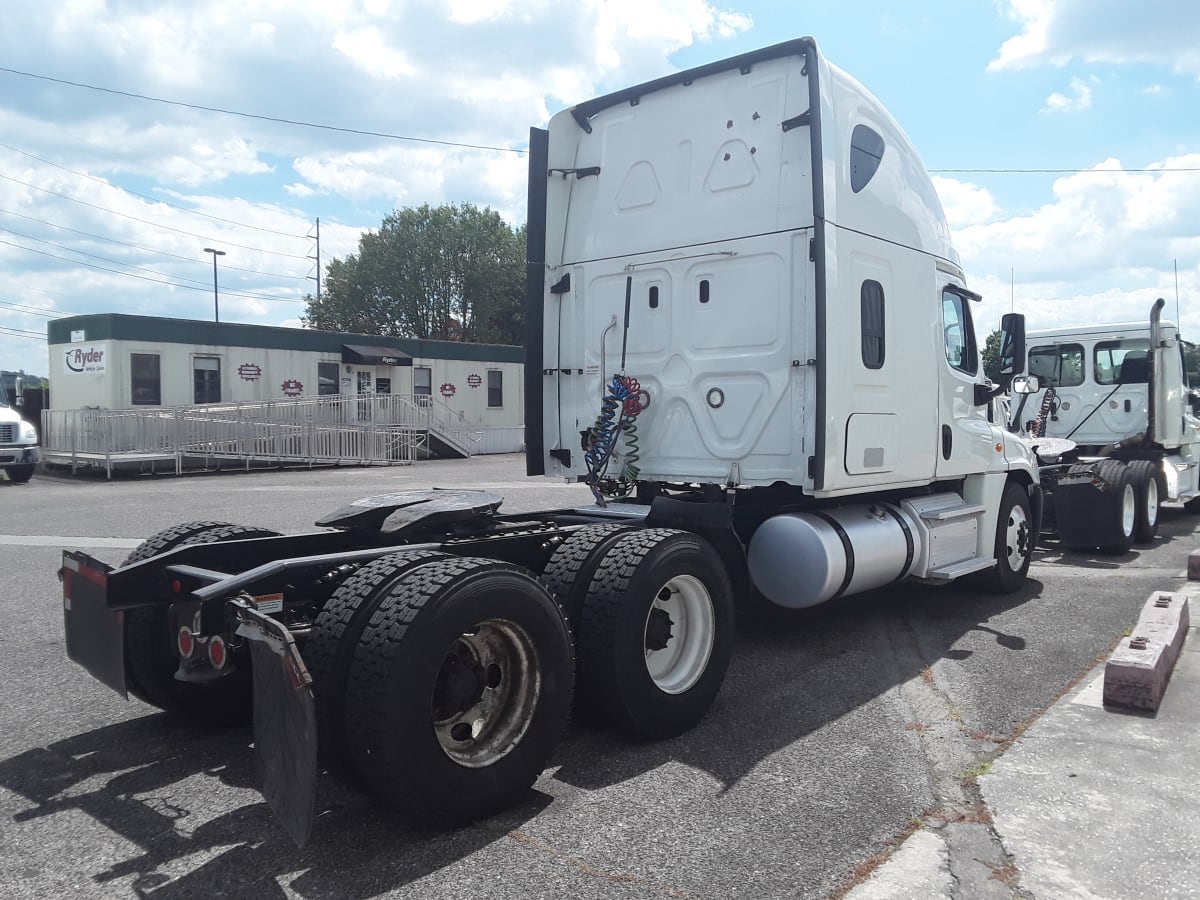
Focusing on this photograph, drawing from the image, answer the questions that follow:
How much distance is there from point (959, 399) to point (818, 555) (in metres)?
2.39

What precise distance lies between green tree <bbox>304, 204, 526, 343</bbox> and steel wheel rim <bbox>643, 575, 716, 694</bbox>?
45895mm

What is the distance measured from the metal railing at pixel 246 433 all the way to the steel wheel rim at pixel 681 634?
19122 millimetres

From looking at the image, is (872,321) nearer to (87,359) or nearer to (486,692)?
(486,692)

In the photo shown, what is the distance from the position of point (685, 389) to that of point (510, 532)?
67.7 inches

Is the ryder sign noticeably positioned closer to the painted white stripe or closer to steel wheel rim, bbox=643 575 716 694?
the painted white stripe

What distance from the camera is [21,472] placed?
2027 centimetres

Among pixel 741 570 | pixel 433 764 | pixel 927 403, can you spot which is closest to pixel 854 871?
pixel 433 764

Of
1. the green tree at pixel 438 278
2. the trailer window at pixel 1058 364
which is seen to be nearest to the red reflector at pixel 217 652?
the trailer window at pixel 1058 364

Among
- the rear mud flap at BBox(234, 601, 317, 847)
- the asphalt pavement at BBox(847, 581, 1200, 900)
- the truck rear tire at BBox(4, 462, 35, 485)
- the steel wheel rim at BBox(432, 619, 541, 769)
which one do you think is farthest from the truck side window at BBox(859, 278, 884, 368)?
the truck rear tire at BBox(4, 462, 35, 485)

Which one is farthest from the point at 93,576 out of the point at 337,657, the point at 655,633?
the point at 655,633

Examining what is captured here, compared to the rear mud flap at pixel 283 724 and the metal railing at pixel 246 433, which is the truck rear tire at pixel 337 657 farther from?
the metal railing at pixel 246 433

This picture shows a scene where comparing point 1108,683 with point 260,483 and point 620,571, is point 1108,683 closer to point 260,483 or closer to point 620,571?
point 620,571

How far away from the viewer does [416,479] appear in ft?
65.3

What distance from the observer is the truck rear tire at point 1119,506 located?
9.88 m
